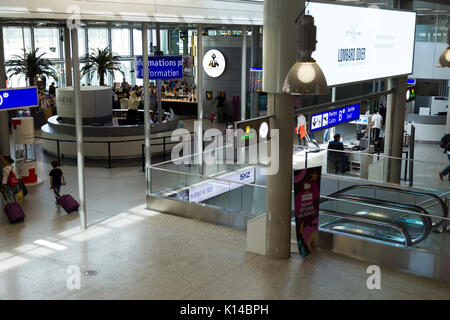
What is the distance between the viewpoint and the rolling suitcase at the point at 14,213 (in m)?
11.3

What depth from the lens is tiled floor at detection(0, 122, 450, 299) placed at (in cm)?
828

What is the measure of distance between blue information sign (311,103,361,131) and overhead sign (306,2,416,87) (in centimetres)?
74

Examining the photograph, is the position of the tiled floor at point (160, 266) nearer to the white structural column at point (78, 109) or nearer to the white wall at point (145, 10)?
the white structural column at point (78, 109)

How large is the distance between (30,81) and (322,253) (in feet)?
63.4

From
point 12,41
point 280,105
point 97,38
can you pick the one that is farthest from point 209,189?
point 97,38

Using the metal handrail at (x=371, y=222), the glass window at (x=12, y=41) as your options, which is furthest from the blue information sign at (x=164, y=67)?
the glass window at (x=12, y=41)

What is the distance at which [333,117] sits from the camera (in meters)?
11.2

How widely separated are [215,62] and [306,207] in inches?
675

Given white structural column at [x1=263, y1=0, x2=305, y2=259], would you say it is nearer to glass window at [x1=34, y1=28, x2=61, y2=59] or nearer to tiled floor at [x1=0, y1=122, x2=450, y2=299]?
tiled floor at [x1=0, y1=122, x2=450, y2=299]

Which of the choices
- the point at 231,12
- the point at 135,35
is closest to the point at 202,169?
the point at 231,12

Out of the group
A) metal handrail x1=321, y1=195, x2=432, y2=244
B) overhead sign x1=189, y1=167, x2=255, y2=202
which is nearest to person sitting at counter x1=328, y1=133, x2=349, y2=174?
metal handrail x1=321, y1=195, x2=432, y2=244

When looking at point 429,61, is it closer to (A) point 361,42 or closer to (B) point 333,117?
(A) point 361,42

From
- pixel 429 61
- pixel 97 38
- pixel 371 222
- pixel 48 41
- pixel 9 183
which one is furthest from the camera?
pixel 97 38

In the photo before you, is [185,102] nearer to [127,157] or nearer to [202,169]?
[127,157]
